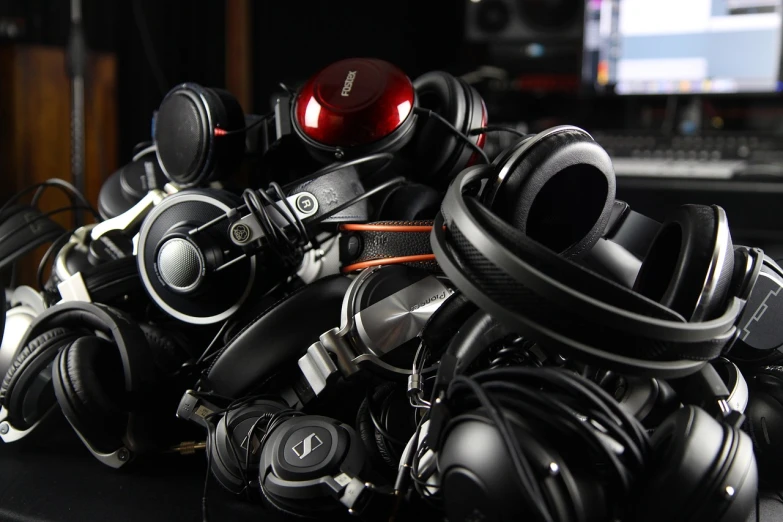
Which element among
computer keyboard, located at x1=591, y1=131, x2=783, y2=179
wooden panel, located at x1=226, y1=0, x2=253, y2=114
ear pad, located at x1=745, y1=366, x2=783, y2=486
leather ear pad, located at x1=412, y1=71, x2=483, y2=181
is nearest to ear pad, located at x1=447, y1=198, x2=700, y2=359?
ear pad, located at x1=745, y1=366, x2=783, y2=486

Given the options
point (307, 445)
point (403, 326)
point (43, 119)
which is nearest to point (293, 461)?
point (307, 445)

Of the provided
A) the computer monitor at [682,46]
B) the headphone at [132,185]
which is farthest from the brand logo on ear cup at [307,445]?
the computer monitor at [682,46]

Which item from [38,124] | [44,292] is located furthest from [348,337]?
[38,124]

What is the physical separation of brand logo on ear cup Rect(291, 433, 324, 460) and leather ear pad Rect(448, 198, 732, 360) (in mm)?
154

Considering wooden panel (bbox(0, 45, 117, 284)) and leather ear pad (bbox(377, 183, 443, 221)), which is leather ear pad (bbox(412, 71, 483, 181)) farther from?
wooden panel (bbox(0, 45, 117, 284))

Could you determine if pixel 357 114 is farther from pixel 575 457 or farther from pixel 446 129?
pixel 575 457

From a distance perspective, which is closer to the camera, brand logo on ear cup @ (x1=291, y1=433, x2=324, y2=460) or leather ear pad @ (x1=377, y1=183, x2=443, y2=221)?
brand logo on ear cup @ (x1=291, y1=433, x2=324, y2=460)

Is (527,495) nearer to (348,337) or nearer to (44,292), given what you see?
(348,337)

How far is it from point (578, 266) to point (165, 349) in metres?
0.36

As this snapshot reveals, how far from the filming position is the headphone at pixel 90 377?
53 cm

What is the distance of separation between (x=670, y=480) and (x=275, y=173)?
457 mm

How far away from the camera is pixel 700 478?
373mm

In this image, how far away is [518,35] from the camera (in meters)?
2.19

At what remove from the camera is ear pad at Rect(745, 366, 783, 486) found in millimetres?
506
